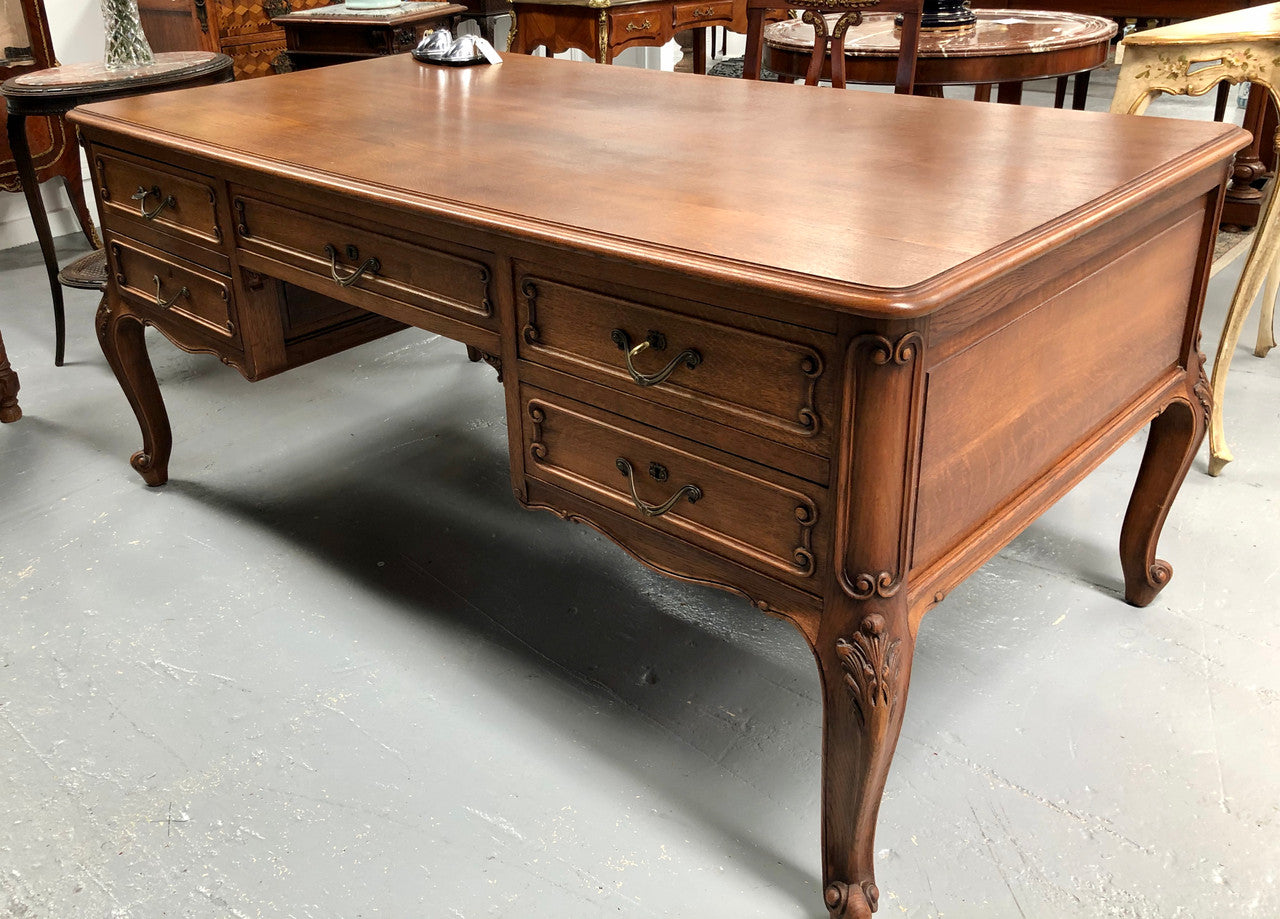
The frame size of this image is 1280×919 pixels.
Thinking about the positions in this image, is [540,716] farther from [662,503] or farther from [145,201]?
[145,201]

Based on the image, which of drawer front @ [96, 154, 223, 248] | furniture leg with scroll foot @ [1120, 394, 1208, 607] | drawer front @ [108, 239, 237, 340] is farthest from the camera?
drawer front @ [108, 239, 237, 340]

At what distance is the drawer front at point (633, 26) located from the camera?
14.1 feet

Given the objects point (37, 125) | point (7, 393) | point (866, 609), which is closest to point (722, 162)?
point (866, 609)

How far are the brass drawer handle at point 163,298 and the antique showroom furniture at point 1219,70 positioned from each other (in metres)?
1.95

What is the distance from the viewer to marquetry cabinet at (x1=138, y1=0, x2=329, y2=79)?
4445 millimetres

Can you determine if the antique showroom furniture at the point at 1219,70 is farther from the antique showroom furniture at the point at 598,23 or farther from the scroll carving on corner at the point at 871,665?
the antique showroom furniture at the point at 598,23

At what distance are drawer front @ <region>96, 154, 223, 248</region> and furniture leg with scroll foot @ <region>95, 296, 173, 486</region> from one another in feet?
0.75

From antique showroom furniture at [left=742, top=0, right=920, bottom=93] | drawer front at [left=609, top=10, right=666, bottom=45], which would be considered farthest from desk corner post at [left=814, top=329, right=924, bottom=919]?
drawer front at [left=609, top=10, right=666, bottom=45]

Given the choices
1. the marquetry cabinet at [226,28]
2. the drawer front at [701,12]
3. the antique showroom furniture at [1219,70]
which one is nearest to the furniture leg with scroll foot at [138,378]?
the antique showroom furniture at [1219,70]

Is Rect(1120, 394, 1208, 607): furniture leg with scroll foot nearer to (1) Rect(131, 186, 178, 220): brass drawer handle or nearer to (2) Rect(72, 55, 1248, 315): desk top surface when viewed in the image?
(2) Rect(72, 55, 1248, 315): desk top surface

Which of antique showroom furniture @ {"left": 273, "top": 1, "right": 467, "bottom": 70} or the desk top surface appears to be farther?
antique showroom furniture @ {"left": 273, "top": 1, "right": 467, "bottom": 70}

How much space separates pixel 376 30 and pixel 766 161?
2967 mm

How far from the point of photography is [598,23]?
4.26 metres

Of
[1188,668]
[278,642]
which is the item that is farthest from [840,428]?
[278,642]
